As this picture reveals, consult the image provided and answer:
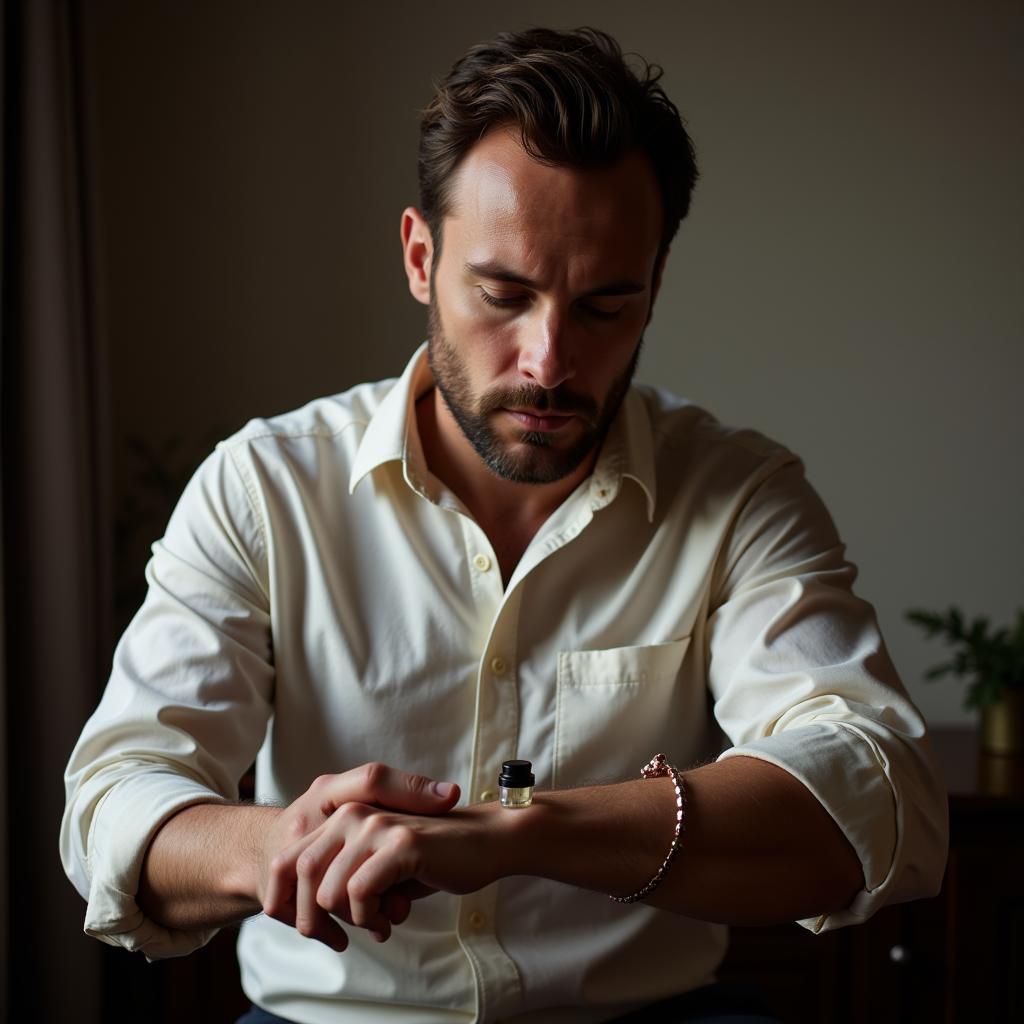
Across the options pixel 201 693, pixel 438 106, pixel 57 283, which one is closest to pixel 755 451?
pixel 438 106

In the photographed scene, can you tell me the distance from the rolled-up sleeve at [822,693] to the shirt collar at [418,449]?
5.9 inches

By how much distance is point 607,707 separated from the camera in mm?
1504

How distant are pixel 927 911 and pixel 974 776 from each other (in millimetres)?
277

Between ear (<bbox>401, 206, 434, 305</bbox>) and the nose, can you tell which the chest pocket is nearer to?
the nose

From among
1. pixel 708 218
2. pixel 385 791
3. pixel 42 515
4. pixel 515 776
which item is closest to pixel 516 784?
pixel 515 776

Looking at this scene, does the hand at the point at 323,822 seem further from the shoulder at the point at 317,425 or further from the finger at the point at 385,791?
the shoulder at the point at 317,425

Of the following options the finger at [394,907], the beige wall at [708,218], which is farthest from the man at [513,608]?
the beige wall at [708,218]

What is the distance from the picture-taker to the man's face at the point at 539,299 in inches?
55.1

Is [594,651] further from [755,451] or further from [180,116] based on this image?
[180,116]

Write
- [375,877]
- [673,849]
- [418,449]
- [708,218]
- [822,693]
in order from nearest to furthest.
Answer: [375,877], [673,849], [822,693], [418,449], [708,218]

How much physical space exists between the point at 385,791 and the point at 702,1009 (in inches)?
24.1

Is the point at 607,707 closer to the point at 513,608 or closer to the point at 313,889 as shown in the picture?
the point at 513,608

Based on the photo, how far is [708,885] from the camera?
1.15m

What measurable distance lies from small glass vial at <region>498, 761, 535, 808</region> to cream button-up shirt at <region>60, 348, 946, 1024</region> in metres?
0.37
